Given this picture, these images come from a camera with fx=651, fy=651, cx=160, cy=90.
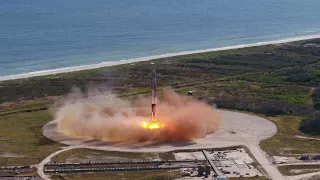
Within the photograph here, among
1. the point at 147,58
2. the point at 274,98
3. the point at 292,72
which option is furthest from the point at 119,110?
the point at 147,58

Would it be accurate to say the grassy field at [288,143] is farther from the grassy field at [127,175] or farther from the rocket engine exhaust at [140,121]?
the grassy field at [127,175]

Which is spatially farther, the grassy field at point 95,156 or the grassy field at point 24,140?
the grassy field at point 24,140

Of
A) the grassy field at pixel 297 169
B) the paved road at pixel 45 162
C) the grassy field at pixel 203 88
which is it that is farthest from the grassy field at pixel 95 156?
the grassy field at pixel 297 169

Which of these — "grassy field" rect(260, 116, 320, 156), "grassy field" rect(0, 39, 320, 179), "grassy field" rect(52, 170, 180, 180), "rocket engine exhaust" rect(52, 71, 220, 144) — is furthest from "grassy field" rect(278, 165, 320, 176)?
"rocket engine exhaust" rect(52, 71, 220, 144)

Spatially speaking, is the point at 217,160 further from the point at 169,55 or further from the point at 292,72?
the point at 169,55

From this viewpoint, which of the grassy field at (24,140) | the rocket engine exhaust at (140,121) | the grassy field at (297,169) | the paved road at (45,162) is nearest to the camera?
the paved road at (45,162)

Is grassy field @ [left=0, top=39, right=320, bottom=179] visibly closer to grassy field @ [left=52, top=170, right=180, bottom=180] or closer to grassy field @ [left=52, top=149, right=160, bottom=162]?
grassy field @ [left=52, top=149, right=160, bottom=162]
